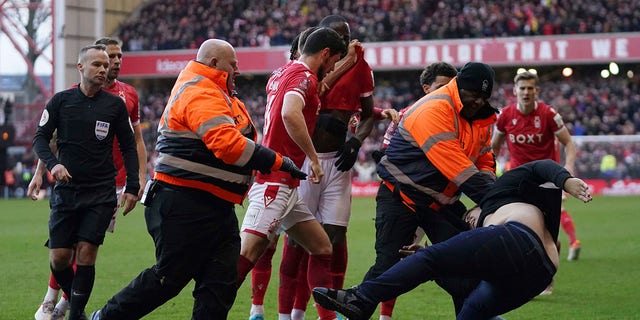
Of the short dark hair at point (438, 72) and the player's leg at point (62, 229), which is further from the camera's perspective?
the short dark hair at point (438, 72)

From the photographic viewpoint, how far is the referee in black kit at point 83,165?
830cm

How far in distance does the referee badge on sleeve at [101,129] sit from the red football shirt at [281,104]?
146cm

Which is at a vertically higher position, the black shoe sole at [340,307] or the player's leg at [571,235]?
the black shoe sole at [340,307]

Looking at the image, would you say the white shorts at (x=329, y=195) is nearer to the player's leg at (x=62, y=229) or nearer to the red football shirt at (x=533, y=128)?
the player's leg at (x=62, y=229)

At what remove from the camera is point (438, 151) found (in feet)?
23.0

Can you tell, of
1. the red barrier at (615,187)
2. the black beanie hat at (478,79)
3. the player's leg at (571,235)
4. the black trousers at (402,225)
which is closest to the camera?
the black beanie hat at (478,79)

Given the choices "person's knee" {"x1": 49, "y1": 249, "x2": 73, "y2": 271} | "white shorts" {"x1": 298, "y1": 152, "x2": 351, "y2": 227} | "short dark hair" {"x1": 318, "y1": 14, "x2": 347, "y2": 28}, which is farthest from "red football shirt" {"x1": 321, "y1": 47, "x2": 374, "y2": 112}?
"person's knee" {"x1": 49, "y1": 249, "x2": 73, "y2": 271}

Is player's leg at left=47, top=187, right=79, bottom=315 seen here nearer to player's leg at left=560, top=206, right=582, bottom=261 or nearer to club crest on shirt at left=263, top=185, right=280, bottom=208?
club crest on shirt at left=263, top=185, right=280, bottom=208

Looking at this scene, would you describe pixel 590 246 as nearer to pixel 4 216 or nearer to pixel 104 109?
pixel 104 109

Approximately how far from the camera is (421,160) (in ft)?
24.1

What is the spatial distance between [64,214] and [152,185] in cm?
206

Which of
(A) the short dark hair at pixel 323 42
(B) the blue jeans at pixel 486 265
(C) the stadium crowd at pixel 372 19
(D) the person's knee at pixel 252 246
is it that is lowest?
(D) the person's knee at pixel 252 246

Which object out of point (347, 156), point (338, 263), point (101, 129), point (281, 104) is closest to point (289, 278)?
point (338, 263)

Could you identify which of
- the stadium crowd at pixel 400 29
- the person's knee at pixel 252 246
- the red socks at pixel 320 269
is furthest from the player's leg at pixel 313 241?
→ the stadium crowd at pixel 400 29
